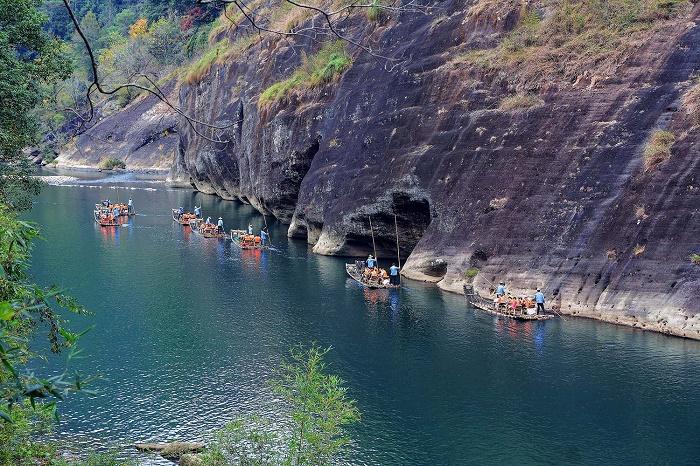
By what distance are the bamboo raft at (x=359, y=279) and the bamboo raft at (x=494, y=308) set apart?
15.6 ft

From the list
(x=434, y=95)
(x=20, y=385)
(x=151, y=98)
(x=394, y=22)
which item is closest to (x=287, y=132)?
(x=394, y=22)

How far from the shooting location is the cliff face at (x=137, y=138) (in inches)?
4306

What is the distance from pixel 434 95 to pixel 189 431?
91.0 ft

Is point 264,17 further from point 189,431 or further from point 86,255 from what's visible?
point 189,431

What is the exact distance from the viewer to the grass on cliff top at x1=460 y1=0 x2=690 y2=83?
38344 mm

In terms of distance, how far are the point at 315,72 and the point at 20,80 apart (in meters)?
37.8

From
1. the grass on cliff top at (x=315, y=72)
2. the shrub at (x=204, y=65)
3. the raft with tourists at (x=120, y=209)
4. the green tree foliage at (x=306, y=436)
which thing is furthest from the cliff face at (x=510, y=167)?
the shrub at (x=204, y=65)

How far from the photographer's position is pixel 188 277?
42.0 meters

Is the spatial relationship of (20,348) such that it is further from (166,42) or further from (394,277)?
(166,42)

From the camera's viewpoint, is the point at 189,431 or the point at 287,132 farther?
the point at 287,132

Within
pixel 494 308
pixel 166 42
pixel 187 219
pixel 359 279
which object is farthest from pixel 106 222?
pixel 166 42

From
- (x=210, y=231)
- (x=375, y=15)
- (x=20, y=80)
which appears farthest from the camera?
(x=210, y=231)

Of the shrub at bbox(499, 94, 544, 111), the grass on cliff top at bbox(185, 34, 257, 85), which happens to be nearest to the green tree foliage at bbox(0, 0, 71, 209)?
the shrub at bbox(499, 94, 544, 111)

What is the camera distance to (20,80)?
21.0 m
